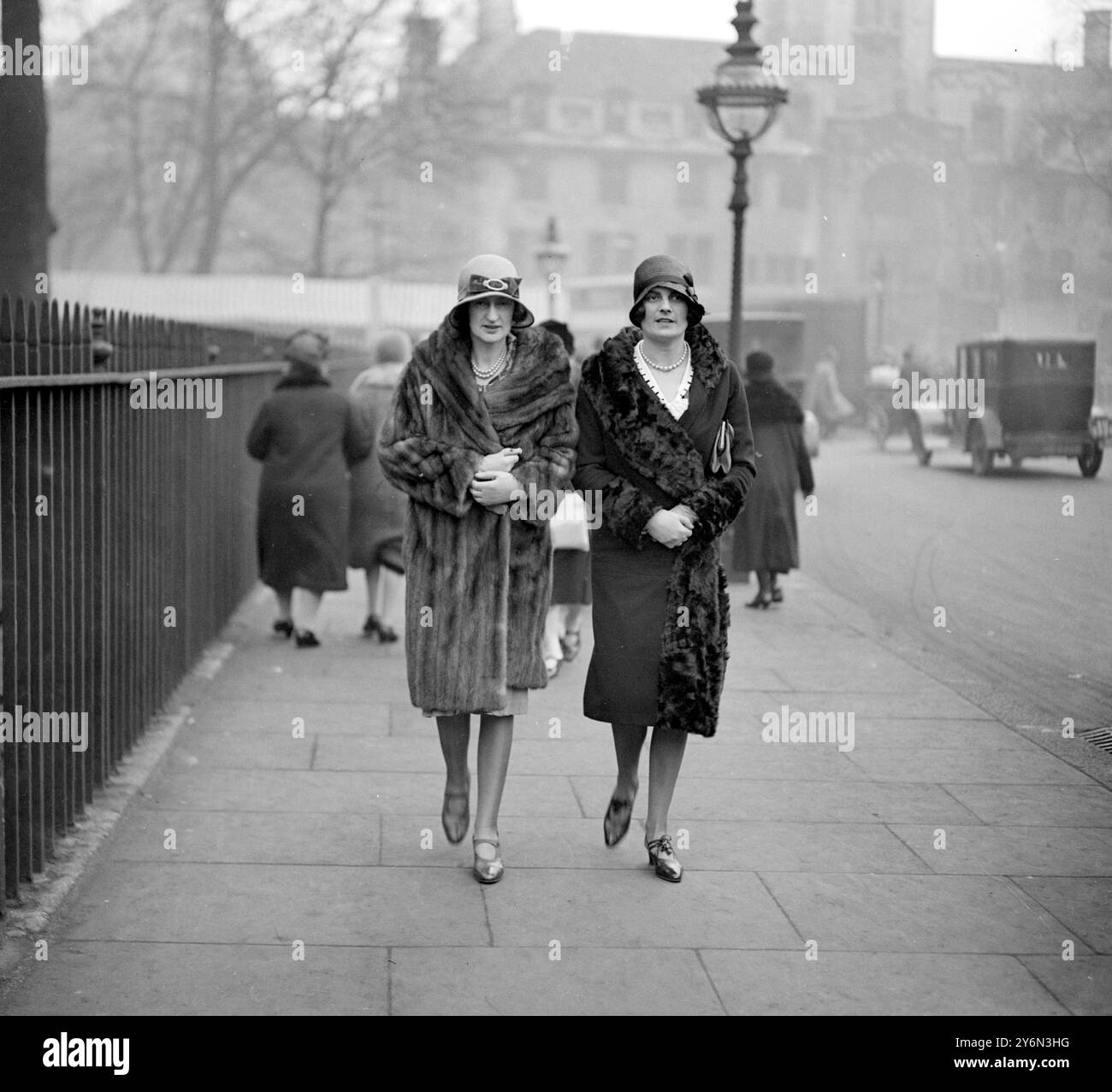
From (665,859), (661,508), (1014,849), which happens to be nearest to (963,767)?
(1014,849)

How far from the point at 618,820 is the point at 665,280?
1.77 m

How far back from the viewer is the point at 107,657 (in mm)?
6988

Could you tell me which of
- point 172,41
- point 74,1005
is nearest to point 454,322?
point 74,1005

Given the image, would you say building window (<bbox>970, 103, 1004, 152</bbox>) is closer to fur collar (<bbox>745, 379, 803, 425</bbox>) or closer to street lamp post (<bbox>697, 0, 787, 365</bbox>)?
street lamp post (<bbox>697, 0, 787, 365</bbox>)

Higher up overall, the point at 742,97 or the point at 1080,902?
the point at 742,97

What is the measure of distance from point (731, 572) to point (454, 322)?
9167 mm

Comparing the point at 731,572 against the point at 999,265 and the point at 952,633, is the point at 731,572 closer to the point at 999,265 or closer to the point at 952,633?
the point at 952,633

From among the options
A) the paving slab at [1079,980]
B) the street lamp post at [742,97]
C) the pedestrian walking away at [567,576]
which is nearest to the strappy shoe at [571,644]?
the pedestrian walking away at [567,576]

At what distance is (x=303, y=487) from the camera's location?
11.1m

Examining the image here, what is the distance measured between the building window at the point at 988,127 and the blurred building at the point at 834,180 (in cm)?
4

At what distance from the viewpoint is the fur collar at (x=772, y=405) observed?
13516 mm
